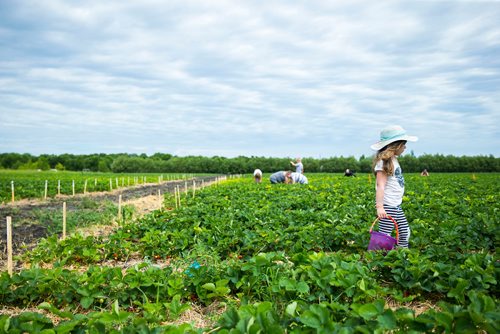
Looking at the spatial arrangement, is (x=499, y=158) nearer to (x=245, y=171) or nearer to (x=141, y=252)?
(x=245, y=171)

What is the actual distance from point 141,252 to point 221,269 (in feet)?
8.80

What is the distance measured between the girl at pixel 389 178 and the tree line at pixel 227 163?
204 ft

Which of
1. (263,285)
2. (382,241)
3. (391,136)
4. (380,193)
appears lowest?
(263,285)

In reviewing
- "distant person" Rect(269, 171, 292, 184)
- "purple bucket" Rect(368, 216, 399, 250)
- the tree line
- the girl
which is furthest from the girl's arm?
the tree line

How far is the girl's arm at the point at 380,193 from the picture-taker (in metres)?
4.71

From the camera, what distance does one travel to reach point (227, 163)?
79312 millimetres

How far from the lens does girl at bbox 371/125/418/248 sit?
15.4 feet

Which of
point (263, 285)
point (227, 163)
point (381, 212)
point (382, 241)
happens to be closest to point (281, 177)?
point (382, 241)

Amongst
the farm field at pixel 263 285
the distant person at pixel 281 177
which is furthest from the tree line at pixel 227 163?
the farm field at pixel 263 285

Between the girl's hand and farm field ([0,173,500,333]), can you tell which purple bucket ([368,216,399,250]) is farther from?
farm field ([0,173,500,333])

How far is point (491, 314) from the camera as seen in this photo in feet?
7.49

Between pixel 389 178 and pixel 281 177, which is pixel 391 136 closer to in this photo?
pixel 389 178

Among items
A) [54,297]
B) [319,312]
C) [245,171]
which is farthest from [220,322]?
[245,171]

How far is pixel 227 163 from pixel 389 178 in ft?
245
